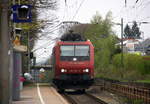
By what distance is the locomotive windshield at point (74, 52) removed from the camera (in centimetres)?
2853

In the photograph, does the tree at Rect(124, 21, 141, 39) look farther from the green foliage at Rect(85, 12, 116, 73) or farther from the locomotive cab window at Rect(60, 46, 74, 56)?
the locomotive cab window at Rect(60, 46, 74, 56)

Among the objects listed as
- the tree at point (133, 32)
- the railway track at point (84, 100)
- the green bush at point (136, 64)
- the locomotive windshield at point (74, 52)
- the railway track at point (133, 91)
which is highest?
the tree at point (133, 32)

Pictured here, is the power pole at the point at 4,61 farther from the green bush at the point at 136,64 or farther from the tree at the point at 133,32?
the tree at the point at 133,32

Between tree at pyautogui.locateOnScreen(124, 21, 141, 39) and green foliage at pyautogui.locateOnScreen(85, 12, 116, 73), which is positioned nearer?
green foliage at pyautogui.locateOnScreen(85, 12, 116, 73)

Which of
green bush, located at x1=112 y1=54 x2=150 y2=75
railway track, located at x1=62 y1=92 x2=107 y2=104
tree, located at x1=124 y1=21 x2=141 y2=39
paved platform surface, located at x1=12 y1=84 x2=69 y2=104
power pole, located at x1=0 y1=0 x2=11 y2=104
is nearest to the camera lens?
power pole, located at x1=0 y1=0 x2=11 y2=104

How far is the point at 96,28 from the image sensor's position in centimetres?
9794

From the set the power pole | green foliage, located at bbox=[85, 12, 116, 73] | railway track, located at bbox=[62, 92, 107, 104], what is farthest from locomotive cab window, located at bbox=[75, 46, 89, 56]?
green foliage, located at bbox=[85, 12, 116, 73]

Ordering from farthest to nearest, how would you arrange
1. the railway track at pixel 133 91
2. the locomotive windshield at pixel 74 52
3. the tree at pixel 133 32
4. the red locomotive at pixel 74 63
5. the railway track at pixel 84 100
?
the tree at pixel 133 32, the locomotive windshield at pixel 74 52, the red locomotive at pixel 74 63, the railway track at pixel 84 100, the railway track at pixel 133 91

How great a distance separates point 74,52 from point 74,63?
33.7 inches

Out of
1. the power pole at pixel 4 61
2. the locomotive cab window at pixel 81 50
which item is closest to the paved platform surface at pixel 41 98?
the locomotive cab window at pixel 81 50

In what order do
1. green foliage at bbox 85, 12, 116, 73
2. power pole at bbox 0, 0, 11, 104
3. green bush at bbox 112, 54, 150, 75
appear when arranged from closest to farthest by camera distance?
power pole at bbox 0, 0, 11, 104 < green bush at bbox 112, 54, 150, 75 < green foliage at bbox 85, 12, 116, 73

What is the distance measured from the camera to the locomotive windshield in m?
28.5

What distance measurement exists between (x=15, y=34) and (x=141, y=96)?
741 centimetres

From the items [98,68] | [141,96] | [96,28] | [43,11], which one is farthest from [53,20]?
[96,28]
